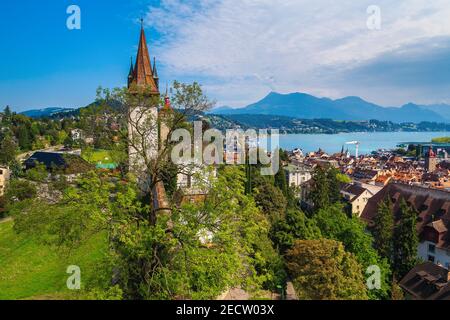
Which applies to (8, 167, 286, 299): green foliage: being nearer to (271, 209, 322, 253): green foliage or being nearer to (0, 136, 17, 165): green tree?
(271, 209, 322, 253): green foliage

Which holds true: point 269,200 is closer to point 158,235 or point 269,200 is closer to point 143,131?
point 143,131

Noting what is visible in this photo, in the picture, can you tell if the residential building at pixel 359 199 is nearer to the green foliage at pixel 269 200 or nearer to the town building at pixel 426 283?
the green foliage at pixel 269 200

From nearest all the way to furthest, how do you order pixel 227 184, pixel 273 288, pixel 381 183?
pixel 227 184 < pixel 273 288 < pixel 381 183

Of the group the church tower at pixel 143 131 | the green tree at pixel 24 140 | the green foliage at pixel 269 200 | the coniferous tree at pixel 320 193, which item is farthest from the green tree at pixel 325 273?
the green tree at pixel 24 140

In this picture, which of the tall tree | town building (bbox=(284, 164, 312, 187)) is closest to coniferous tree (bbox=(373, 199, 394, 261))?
the tall tree
